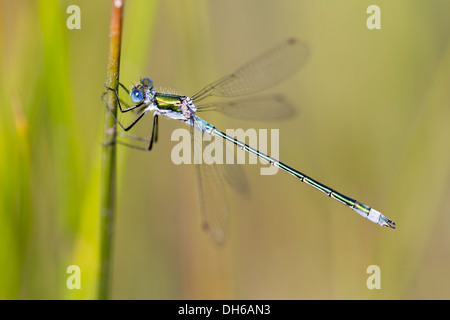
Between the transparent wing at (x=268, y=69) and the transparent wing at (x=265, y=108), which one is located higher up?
the transparent wing at (x=268, y=69)

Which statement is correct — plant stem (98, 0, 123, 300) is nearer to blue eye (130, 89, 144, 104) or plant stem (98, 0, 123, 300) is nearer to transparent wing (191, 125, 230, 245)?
blue eye (130, 89, 144, 104)

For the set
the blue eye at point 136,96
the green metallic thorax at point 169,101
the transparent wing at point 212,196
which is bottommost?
the transparent wing at point 212,196

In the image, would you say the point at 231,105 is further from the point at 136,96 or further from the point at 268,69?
the point at 136,96

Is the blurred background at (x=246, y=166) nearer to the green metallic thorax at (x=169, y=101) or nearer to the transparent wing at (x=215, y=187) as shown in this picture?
the green metallic thorax at (x=169, y=101)

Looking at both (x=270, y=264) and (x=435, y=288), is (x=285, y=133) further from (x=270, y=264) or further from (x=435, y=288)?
(x=435, y=288)

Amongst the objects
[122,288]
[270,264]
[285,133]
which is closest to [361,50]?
[285,133]

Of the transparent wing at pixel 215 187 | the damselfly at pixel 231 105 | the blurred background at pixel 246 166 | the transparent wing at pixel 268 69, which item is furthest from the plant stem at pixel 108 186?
the transparent wing at pixel 268 69
